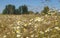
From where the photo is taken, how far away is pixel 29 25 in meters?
6.20

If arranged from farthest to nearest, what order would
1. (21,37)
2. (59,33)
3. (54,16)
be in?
(54,16) → (21,37) → (59,33)

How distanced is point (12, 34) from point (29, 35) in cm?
68

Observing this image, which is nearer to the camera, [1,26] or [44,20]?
[44,20]

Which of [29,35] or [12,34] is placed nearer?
[29,35]

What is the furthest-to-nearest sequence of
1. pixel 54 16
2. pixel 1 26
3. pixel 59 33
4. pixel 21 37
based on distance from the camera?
pixel 1 26, pixel 54 16, pixel 21 37, pixel 59 33

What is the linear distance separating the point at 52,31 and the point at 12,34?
4.37 ft

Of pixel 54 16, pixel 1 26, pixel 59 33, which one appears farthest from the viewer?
pixel 1 26

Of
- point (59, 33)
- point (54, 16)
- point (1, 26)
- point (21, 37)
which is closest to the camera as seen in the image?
point (59, 33)

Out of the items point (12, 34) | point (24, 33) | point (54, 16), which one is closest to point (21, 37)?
point (24, 33)

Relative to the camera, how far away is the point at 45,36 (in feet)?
17.0

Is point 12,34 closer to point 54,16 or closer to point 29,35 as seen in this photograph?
point 29,35

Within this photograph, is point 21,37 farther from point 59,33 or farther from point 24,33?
point 59,33

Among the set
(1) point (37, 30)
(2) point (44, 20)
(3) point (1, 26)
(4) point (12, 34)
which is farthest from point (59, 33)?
(3) point (1, 26)

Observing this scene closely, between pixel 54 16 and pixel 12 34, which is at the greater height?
pixel 54 16
